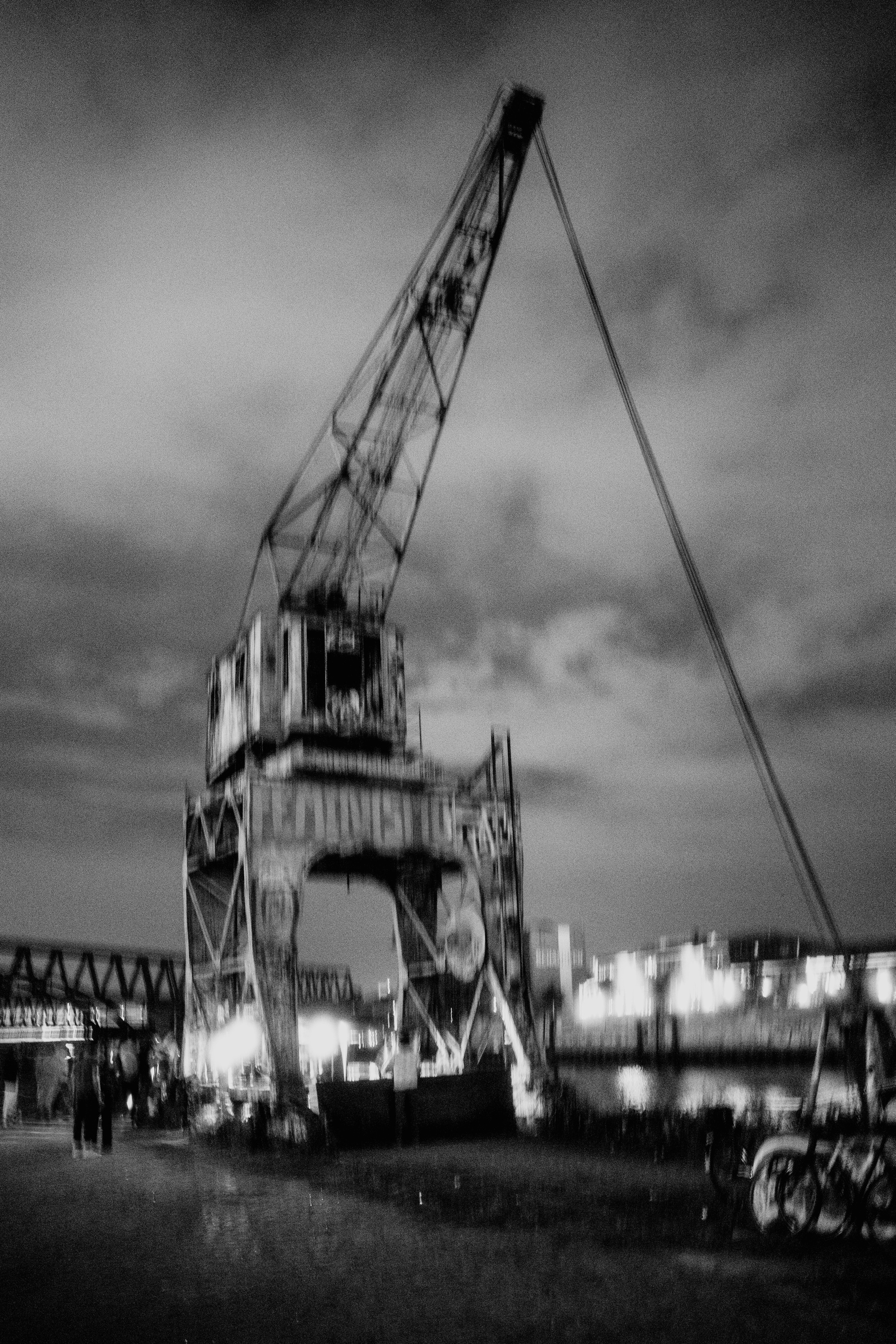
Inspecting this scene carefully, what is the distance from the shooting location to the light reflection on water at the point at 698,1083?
5638 cm

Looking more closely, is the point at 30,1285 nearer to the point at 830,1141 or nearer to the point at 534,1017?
the point at 830,1141

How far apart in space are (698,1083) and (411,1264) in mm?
63850

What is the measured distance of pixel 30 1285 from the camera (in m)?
9.56

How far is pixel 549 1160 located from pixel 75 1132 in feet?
27.7

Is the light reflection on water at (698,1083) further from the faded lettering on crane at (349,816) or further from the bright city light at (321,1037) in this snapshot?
the faded lettering on crane at (349,816)

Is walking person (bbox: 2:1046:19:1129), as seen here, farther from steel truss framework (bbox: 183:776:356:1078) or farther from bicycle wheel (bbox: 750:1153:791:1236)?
bicycle wheel (bbox: 750:1153:791:1236)

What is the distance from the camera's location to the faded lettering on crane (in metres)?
27.4

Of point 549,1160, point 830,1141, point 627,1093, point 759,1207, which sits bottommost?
point 627,1093

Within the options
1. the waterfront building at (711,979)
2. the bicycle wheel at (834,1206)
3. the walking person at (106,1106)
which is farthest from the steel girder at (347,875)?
the waterfront building at (711,979)

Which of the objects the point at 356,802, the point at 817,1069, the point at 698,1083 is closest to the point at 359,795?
the point at 356,802

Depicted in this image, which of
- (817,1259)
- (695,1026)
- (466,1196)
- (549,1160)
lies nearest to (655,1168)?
(549,1160)

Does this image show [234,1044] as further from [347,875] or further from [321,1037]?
[321,1037]

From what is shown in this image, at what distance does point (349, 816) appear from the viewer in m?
28.4

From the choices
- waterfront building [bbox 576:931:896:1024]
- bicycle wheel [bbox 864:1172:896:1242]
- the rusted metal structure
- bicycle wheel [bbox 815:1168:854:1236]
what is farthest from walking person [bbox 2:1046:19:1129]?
waterfront building [bbox 576:931:896:1024]
